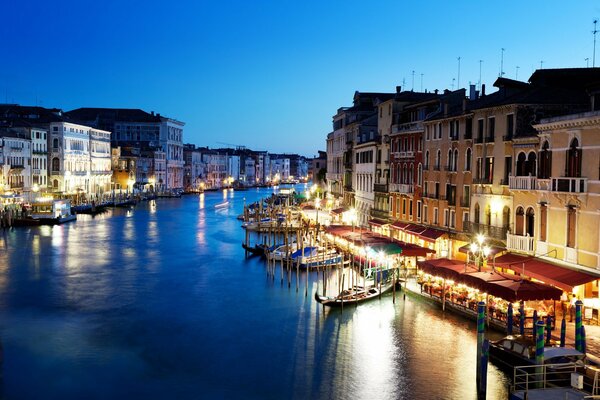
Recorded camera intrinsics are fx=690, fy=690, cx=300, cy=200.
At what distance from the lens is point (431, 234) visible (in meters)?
23.9

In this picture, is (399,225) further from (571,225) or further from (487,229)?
(571,225)

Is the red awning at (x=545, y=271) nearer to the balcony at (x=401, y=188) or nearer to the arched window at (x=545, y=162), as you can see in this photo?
the arched window at (x=545, y=162)

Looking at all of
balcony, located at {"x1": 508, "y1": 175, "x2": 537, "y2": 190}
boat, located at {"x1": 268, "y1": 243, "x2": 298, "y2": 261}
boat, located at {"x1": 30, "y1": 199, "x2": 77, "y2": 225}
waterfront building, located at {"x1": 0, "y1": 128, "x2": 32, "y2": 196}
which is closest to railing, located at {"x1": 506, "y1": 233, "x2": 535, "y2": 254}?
balcony, located at {"x1": 508, "y1": 175, "x2": 537, "y2": 190}

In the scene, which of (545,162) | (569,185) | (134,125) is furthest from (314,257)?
(134,125)

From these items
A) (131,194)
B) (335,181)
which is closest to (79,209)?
(131,194)

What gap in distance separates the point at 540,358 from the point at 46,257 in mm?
23380

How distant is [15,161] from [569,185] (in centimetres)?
4313

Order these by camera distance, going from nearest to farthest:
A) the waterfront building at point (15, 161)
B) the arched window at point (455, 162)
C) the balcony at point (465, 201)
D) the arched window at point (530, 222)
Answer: the arched window at point (530, 222) < the balcony at point (465, 201) < the arched window at point (455, 162) < the waterfront building at point (15, 161)

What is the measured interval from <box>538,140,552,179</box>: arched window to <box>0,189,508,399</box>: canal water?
13.7ft

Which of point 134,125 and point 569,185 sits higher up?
point 134,125

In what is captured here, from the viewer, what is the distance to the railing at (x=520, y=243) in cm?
1745

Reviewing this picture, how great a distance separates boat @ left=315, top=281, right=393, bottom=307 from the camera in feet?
65.1

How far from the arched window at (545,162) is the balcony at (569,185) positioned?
58cm

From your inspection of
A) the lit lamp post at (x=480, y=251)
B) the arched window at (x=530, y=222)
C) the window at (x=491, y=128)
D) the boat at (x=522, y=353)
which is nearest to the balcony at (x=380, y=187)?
the window at (x=491, y=128)
